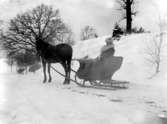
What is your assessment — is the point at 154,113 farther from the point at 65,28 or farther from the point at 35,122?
the point at 65,28

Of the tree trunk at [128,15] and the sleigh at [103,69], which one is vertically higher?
the tree trunk at [128,15]

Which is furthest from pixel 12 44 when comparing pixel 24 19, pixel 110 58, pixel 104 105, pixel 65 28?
pixel 104 105

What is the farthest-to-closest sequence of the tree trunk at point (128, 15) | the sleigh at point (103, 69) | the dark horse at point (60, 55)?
the tree trunk at point (128, 15)
the dark horse at point (60, 55)
the sleigh at point (103, 69)

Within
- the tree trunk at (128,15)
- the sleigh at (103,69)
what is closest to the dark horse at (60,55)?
the sleigh at (103,69)

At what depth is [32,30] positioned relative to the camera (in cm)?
3769

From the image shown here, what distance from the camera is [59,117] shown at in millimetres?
3795

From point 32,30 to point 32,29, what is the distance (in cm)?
29

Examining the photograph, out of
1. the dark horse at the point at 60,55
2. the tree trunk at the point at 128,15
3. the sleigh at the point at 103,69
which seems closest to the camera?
the sleigh at the point at 103,69

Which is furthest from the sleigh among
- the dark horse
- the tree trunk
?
the tree trunk

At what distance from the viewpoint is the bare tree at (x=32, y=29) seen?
3616cm

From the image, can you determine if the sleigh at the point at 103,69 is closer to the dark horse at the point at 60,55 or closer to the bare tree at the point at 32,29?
the dark horse at the point at 60,55

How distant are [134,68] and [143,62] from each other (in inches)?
37.9

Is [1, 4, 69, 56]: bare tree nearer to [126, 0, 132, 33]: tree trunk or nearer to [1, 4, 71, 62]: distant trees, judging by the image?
[1, 4, 71, 62]: distant trees

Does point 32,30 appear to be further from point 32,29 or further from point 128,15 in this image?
point 128,15
